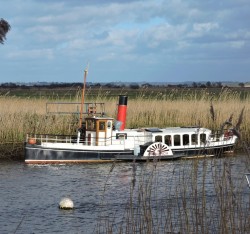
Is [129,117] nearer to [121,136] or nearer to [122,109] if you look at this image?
[122,109]

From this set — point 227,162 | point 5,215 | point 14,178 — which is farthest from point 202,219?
point 14,178

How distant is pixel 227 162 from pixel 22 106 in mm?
18265

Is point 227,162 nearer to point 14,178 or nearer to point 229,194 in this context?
point 229,194

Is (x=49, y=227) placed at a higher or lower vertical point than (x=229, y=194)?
lower

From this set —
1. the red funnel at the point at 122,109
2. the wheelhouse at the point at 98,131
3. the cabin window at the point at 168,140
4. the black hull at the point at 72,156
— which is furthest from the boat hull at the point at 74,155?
the red funnel at the point at 122,109

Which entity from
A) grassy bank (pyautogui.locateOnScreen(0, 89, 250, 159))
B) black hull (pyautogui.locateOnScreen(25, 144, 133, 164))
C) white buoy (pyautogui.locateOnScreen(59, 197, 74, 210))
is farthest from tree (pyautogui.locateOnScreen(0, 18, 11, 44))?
white buoy (pyautogui.locateOnScreen(59, 197, 74, 210))

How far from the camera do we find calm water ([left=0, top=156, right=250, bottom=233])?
1176 cm

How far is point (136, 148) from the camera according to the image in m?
22.8

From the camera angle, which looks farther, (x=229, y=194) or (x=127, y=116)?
(x=127, y=116)

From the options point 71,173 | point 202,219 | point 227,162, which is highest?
point 227,162

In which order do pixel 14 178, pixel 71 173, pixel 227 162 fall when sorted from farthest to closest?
pixel 71 173, pixel 14 178, pixel 227 162

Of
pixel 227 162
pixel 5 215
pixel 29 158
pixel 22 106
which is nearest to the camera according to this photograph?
pixel 227 162

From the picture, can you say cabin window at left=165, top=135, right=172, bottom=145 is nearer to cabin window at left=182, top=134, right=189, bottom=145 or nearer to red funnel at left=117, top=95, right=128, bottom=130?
cabin window at left=182, top=134, right=189, bottom=145

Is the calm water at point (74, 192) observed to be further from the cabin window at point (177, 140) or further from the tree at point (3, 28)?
the tree at point (3, 28)
